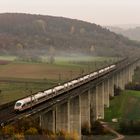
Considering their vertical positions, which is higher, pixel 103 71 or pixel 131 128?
pixel 103 71

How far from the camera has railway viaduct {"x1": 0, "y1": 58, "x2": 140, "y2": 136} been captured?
5584 centimetres

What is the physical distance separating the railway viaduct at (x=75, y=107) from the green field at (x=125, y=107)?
196 cm

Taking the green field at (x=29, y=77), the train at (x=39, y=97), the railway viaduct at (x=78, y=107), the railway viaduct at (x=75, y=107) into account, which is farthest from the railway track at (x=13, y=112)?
the green field at (x=29, y=77)

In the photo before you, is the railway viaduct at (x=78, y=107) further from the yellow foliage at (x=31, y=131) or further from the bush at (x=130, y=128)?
the bush at (x=130, y=128)

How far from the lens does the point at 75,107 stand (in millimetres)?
71188

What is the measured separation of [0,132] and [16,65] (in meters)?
99.1

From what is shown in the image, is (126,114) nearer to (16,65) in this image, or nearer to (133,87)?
(133,87)

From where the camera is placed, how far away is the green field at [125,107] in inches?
3609

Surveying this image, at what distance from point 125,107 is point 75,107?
103 ft

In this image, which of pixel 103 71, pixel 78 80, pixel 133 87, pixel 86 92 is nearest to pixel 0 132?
pixel 86 92

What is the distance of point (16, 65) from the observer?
5531 inches

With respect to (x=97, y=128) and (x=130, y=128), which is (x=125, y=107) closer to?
(x=97, y=128)

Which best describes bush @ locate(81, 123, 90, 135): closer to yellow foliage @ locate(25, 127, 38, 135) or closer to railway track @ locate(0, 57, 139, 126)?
railway track @ locate(0, 57, 139, 126)

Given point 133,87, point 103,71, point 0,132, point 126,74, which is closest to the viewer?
point 0,132
